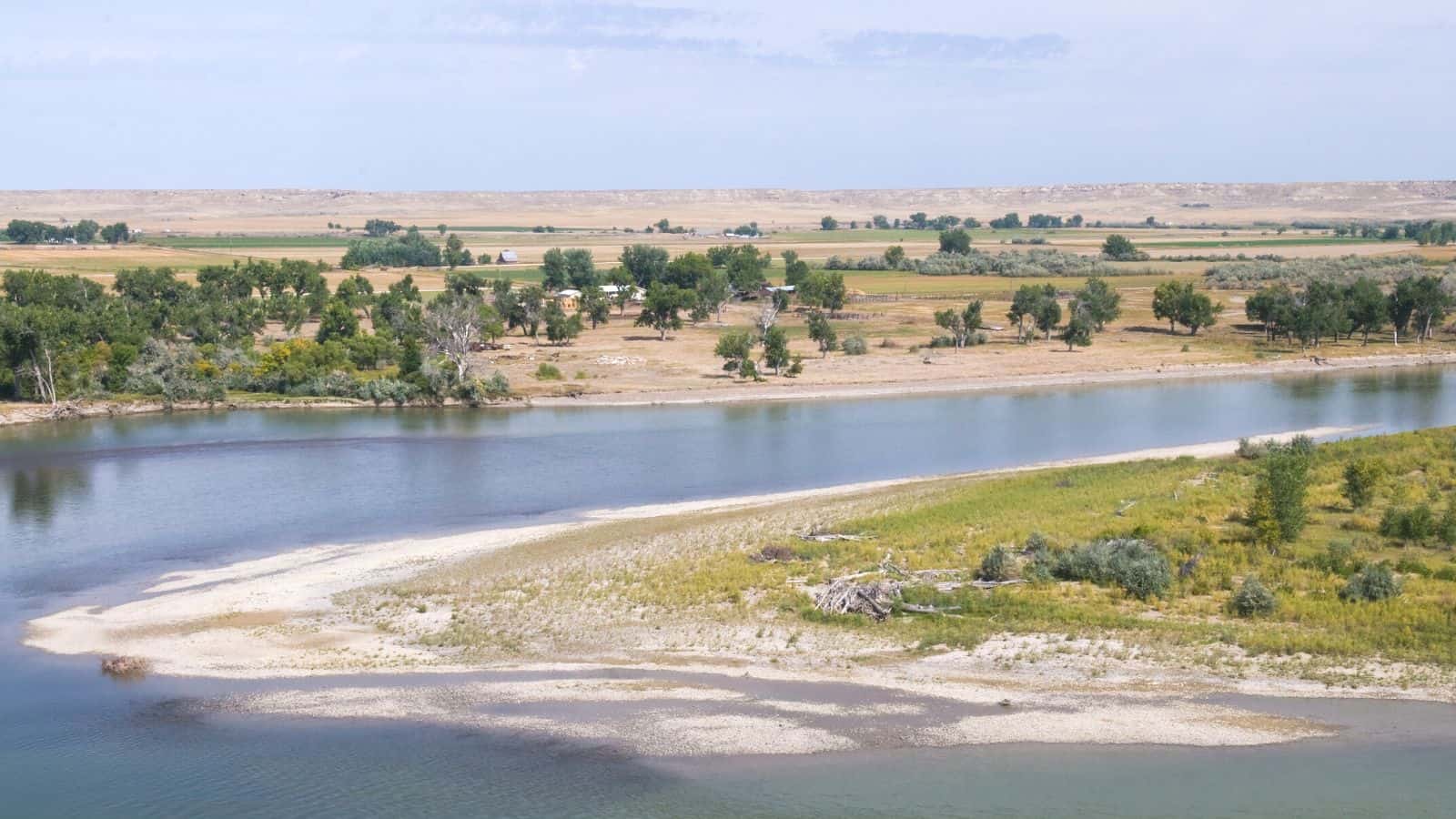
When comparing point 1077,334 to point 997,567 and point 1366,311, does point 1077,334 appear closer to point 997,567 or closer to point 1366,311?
point 1366,311

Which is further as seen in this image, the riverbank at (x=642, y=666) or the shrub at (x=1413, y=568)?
the shrub at (x=1413, y=568)

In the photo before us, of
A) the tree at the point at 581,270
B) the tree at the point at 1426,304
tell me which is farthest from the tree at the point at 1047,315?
the tree at the point at 581,270

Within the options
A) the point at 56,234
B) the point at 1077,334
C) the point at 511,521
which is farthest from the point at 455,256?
A: the point at 511,521

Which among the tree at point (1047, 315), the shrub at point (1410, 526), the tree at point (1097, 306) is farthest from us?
the tree at point (1097, 306)

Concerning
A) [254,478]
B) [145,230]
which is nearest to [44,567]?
[254,478]

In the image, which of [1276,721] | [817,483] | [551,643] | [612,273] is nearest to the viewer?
[1276,721]

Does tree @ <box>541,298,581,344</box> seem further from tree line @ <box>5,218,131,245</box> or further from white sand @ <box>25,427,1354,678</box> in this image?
tree line @ <box>5,218,131,245</box>

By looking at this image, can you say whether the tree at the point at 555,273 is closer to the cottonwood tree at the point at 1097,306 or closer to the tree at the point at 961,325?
the tree at the point at 961,325

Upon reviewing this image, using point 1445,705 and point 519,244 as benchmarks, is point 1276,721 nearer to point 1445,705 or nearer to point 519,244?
point 1445,705
